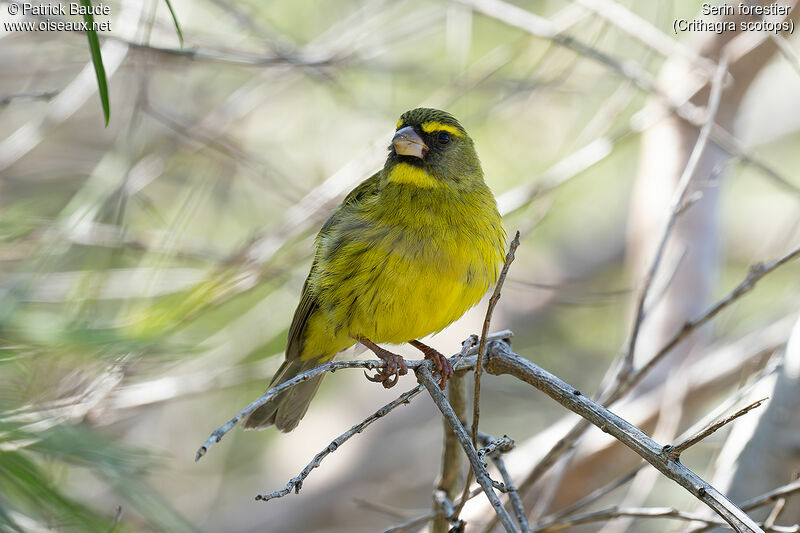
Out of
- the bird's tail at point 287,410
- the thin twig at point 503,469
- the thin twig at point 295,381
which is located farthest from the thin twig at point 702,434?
the bird's tail at point 287,410

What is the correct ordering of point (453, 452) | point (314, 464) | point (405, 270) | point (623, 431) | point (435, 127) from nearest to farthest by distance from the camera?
point (314, 464), point (623, 431), point (453, 452), point (405, 270), point (435, 127)

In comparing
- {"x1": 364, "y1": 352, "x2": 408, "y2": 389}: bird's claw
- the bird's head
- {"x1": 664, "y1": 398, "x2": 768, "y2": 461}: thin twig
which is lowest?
{"x1": 664, "y1": 398, "x2": 768, "y2": 461}: thin twig

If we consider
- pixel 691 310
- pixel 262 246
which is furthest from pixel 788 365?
pixel 262 246

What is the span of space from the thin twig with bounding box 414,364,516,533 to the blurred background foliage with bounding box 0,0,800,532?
4.86ft

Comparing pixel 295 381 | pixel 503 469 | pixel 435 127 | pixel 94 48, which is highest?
pixel 435 127

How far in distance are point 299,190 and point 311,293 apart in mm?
1751

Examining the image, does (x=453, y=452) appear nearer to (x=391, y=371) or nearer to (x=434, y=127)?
(x=391, y=371)

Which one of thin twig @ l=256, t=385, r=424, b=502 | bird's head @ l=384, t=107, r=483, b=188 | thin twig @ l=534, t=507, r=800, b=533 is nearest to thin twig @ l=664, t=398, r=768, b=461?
thin twig @ l=534, t=507, r=800, b=533

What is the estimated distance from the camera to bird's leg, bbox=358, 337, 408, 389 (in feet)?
11.6

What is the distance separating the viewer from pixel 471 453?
2127mm

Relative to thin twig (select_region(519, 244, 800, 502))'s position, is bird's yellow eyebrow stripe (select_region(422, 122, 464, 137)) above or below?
above

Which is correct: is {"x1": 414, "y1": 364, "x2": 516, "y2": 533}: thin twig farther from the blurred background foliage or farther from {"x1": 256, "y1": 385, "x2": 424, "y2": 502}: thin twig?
the blurred background foliage

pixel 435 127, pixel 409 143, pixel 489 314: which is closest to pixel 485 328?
pixel 489 314

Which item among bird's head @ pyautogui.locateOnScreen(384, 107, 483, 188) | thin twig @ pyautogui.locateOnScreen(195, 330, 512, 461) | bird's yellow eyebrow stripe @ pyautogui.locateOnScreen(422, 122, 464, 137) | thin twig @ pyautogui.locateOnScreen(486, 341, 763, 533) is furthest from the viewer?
bird's yellow eyebrow stripe @ pyautogui.locateOnScreen(422, 122, 464, 137)
